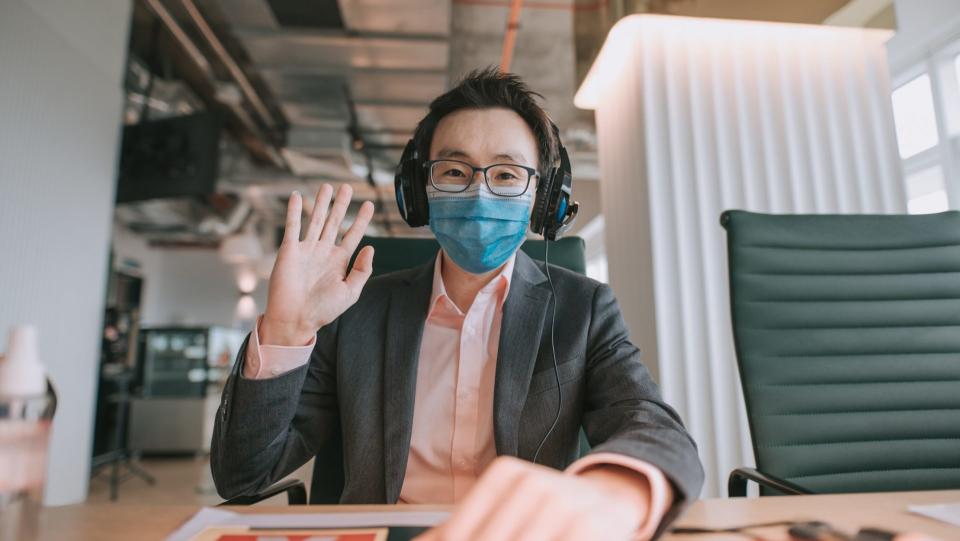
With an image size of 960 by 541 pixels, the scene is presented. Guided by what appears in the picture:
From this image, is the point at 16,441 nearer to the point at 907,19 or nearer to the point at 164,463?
the point at 907,19

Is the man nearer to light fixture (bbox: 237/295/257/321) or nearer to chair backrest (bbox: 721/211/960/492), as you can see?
chair backrest (bbox: 721/211/960/492)

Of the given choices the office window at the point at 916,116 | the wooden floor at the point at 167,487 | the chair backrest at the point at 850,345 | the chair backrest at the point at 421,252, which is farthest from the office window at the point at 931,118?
the wooden floor at the point at 167,487

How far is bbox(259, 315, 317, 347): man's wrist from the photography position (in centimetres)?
88

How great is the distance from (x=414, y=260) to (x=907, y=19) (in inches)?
119

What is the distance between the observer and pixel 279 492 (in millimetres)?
932

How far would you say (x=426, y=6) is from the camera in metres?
3.37

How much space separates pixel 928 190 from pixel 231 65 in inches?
192

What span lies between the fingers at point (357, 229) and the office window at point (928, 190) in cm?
341

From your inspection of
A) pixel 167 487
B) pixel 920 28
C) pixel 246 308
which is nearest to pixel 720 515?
pixel 920 28

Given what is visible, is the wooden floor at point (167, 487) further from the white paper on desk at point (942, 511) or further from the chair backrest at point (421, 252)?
the white paper on desk at point (942, 511)

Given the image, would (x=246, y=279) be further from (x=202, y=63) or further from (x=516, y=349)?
(x=516, y=349)

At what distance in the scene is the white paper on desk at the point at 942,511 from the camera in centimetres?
66

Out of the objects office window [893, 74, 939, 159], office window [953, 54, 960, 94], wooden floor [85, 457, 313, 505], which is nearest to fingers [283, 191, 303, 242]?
wooden floor [85, 457, 313, 505]

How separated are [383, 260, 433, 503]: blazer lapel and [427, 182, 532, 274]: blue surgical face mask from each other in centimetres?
14
